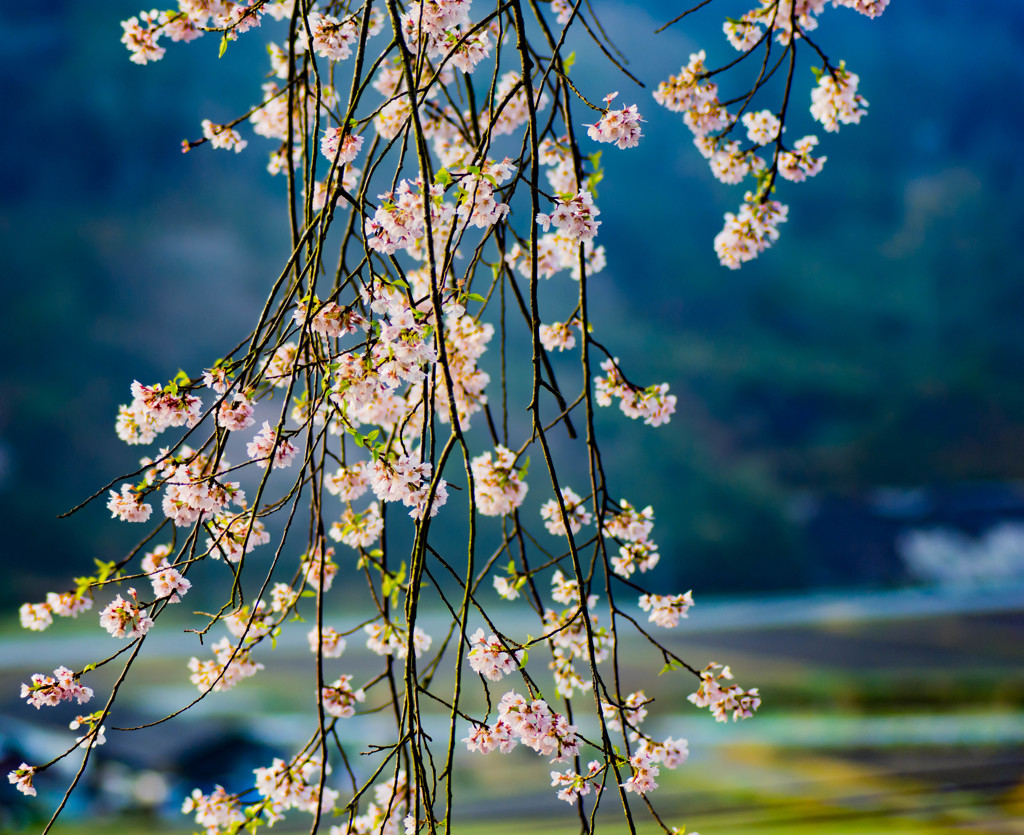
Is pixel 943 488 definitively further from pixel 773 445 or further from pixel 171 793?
pixel 171 793

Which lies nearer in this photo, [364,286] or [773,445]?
[364,286]

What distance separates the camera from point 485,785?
3531 millimetres

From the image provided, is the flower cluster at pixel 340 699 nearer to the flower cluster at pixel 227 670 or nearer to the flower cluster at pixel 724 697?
the flower cluster at pixel 227 670

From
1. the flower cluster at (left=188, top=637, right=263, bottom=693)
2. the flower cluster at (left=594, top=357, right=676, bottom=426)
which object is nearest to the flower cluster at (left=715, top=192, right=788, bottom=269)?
the flower cluster at (left=594, top=357, right=676, bottom=426)

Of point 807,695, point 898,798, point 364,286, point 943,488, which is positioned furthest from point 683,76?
point 943,488

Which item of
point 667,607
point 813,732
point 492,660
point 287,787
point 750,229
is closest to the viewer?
point 492,660

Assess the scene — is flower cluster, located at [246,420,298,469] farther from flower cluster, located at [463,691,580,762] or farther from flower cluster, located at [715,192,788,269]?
flower cluster, located at [715,192,788,269]

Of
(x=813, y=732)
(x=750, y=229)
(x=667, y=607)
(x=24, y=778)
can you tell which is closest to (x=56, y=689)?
(x=24, y=778)

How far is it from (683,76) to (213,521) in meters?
0.83

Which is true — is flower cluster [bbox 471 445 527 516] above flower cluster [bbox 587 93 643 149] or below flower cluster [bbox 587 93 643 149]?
below

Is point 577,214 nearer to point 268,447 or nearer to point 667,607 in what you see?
point 268,447

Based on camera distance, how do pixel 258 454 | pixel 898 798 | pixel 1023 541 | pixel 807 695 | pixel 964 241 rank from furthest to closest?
pixel 964 241
pixel 1023 541
pixel 807 695
pixel 898 798
pixel 258 454

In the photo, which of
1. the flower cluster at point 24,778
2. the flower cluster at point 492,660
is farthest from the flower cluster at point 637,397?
the flower cluster at point 24,778

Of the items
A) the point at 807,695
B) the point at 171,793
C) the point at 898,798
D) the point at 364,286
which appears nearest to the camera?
the point at 364,286
